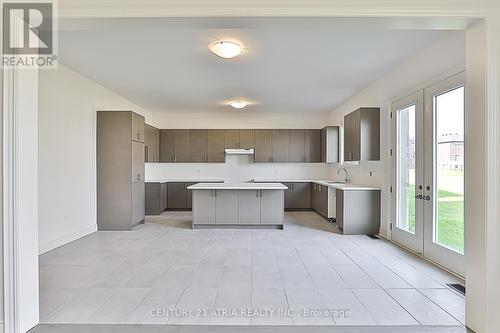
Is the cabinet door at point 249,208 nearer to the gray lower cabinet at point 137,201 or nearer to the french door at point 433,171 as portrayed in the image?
the gray lower cabinet at point 137,201

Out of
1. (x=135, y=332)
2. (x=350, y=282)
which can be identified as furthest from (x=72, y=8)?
(x=350, y=282)

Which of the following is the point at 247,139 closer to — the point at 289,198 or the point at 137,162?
the point at 289,198

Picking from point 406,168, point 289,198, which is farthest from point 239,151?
point 406,168

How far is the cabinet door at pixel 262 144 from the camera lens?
8570 millimetres

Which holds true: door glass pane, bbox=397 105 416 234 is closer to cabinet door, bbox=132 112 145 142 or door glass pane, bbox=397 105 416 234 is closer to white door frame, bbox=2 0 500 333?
white door frame, bbox=2 0 500 333

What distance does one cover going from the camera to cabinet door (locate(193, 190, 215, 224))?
601 centimetres

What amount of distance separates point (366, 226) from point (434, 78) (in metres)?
2.82

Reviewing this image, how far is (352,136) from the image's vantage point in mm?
5816

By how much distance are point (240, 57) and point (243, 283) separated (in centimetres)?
298

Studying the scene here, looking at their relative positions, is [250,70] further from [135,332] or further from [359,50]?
[135,332]

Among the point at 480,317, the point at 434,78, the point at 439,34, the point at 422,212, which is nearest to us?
the point at 480,317

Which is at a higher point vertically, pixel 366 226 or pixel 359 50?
pixel 359 50

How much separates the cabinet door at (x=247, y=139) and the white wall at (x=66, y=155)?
3785mm

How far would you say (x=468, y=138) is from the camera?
7.61 ft
